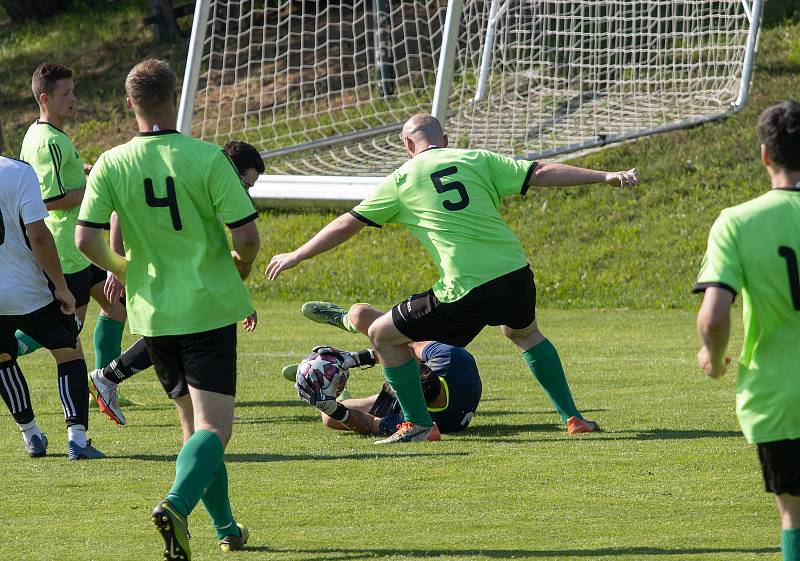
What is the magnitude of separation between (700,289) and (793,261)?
0.96 ft

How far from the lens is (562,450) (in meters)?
7.30

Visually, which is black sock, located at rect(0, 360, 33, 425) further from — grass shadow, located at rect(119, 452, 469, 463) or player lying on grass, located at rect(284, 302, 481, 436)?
player lying on grass, located at rect(284, 302, 481, 436)

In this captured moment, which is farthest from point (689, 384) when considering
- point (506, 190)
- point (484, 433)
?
point (506, 190)

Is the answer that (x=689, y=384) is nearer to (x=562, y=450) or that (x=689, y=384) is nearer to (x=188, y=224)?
(x=562, y=450)

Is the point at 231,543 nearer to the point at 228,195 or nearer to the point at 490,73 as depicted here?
the point at 228,195

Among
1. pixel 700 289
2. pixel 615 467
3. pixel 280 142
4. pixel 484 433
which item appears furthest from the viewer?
pixel 280 142

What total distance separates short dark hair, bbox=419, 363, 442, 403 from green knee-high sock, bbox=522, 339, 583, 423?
555 millimetres

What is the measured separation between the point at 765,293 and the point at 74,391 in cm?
441

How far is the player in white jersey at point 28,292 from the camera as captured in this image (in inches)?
269

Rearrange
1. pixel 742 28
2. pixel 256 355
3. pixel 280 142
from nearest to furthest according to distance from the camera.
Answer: pixel 256 355, pixel 280 142, pixel 742 28

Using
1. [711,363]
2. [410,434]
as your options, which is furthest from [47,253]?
[711,363]

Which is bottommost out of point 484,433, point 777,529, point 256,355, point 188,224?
point 256,355

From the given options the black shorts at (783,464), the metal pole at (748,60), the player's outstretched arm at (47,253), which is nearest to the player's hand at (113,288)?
the player's outstretched arm at (47,253)

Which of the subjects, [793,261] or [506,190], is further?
[506,190]
